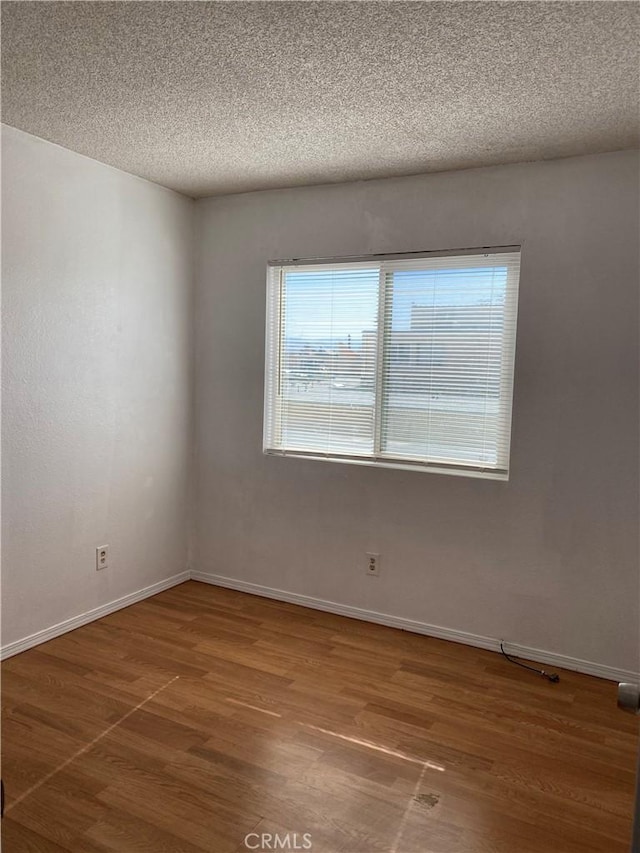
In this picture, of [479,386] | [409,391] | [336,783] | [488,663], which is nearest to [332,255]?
[409,391]

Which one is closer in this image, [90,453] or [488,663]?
[488,663]

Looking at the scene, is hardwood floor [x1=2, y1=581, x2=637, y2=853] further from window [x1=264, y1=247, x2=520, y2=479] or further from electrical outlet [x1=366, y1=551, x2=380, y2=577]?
window [x1=264, y1=247, x2=520, y2=479]

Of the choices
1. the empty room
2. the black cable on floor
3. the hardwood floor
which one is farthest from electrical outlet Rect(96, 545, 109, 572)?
the black cable on floor

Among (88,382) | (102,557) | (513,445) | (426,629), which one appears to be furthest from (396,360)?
(102,557)

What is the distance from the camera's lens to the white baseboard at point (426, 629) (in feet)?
10.5

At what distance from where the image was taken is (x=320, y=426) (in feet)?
12.9

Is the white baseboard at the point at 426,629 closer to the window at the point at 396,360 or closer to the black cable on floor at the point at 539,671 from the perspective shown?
the black cable on floor at the point at 539,671

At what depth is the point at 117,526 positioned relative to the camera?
3811 mm

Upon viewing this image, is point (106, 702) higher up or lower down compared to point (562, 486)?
lower down

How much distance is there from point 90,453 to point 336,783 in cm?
217

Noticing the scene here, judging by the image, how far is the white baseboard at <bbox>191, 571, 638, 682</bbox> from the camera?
3.19 metres

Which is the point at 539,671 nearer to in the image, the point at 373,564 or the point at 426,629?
the point at 426,629

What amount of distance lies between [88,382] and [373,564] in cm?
190

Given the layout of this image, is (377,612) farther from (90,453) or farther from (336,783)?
(90,453)
